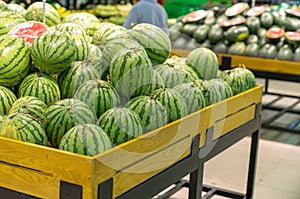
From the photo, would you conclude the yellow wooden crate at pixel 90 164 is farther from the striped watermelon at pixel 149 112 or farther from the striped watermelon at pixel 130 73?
the striped watermelon at pixel 130 73

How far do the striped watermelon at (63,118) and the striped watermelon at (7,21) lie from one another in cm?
68

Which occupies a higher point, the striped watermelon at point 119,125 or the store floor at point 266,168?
the striped watermelon at point 119,125

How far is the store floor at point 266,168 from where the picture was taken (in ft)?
11.5

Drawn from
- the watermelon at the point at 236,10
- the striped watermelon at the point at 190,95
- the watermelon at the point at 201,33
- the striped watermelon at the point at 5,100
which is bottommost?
the watermelon at the point at 201,33

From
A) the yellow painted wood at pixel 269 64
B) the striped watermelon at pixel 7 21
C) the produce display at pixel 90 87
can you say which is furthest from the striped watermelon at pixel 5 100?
the yellow painted wood at pixel 269 64

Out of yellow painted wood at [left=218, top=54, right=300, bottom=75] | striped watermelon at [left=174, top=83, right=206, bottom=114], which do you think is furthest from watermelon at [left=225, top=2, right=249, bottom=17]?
striped watermelon at [left=174, top=83, right=206, bottom=114]

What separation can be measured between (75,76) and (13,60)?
0.23 metres

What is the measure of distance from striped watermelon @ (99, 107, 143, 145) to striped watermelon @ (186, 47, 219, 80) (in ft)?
2.53

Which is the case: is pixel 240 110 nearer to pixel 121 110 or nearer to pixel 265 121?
pixel 121 110

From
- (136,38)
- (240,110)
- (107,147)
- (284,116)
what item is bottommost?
(284,116)

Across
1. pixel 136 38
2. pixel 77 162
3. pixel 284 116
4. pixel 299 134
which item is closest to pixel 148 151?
pixel 77 162

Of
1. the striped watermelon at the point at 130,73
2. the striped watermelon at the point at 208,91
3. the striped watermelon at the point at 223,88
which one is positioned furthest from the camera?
the striped watermelon at the point at 223,88

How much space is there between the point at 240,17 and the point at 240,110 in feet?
9.72

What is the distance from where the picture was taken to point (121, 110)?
1647 mm
